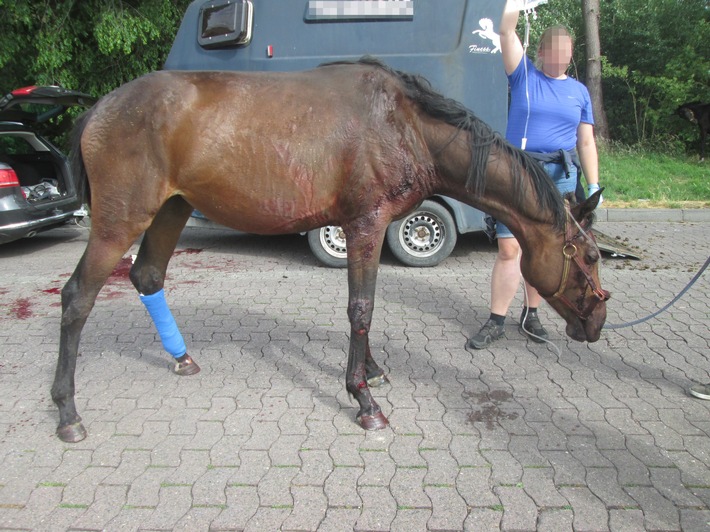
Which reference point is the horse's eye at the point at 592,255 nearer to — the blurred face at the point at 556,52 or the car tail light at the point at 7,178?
the blurred face at the point at 556,52

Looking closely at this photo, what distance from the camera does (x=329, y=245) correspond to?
6.99m

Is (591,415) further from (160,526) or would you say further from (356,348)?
(160,526)

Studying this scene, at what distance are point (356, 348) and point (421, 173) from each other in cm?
106

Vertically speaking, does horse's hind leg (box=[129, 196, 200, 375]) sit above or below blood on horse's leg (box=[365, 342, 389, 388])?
above

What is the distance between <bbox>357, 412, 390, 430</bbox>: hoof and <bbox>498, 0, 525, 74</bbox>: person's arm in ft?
8.02

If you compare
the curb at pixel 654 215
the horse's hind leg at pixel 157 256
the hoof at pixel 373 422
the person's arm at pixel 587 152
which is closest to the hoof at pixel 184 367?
the horse's hind leg at pixel 157 256

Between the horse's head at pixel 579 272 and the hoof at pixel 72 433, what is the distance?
2.64 meters

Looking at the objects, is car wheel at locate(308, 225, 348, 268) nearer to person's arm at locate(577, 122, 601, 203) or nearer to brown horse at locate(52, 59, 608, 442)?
person's arm at locate(577, 122, 601, 203)

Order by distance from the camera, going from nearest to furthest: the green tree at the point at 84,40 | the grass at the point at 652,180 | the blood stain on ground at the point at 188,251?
the blood stain on ground at the point at 188,251
the green tree at the point at 84,40
the grass at the point at 652,180

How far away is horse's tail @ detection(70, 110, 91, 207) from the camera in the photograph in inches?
133

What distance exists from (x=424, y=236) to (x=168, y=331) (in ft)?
12.1

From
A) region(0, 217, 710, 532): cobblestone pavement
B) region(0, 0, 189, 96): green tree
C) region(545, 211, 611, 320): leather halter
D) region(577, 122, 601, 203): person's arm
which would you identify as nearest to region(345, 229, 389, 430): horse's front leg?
region(0, 217, 710, 532): cobblestone pavement

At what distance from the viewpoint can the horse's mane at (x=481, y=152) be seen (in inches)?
130

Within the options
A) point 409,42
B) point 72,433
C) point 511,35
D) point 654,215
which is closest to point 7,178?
point 409,42
